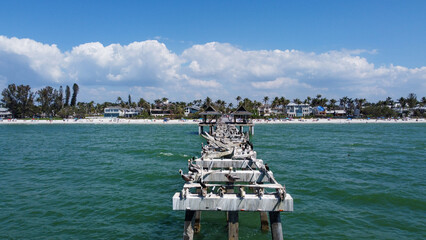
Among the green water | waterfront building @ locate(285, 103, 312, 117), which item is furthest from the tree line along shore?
the green water

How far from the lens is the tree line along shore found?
120m

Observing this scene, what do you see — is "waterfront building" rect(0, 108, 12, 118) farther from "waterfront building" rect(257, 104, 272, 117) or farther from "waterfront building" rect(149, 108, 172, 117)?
"waterfront building" rect(257, 104, 272, 117)

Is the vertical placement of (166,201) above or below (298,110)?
below

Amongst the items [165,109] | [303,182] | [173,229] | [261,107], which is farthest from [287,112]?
[173,229]

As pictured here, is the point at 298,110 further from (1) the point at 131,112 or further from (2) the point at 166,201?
(2) the point at 166,201

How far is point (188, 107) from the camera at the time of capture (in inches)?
5448

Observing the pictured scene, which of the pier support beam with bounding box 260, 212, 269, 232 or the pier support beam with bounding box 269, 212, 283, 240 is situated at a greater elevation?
the pier support beam with bounding box 269, 212, 283, 240

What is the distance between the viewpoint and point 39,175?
2120cm

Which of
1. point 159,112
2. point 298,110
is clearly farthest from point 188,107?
point 298,110

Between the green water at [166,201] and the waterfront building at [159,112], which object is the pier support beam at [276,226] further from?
the waterfront building at [159,112]

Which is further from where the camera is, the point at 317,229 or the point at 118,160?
the point at 118,160

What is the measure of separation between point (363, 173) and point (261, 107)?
123 m

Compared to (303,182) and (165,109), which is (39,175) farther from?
(165,109)

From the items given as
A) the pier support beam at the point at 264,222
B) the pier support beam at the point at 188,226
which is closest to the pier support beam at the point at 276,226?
the pier support beam at the point at 188,226
